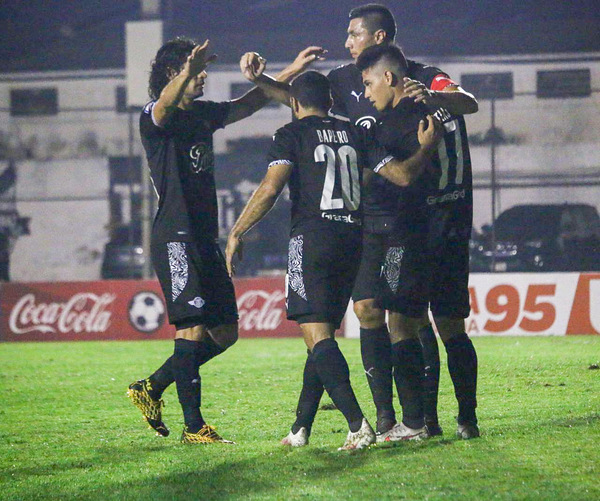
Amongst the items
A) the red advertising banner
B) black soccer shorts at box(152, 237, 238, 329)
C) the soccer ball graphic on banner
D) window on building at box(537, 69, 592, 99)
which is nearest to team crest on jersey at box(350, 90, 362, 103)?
black soccer shorts at box(152, 237, 238, 329)

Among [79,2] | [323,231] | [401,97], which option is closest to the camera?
[323,231]

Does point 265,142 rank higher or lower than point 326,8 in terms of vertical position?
lower

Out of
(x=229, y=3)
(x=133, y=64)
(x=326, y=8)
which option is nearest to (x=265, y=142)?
(x=133, y=64)

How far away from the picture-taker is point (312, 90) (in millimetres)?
5199

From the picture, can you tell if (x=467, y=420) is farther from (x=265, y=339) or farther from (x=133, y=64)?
(x=133, y=64)

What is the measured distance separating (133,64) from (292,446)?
1603 cm

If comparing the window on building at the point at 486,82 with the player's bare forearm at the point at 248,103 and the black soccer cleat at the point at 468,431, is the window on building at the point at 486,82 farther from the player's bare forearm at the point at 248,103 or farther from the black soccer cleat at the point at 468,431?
the black soccer cleat at the point at 468,431

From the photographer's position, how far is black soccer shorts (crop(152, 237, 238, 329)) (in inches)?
218

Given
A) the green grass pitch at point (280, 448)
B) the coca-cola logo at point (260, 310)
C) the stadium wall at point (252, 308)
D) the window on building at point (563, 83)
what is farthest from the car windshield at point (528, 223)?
the green grass pitch at point (280, 448)

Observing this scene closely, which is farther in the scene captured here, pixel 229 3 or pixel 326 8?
pixel 229 3

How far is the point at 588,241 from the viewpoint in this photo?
Answer: 16797 mm

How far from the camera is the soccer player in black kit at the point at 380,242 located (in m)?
5.38

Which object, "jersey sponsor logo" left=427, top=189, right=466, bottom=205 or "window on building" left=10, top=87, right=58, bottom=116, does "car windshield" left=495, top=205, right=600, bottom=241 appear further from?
"window on building" left=10, top=87, right=58, bottom=116

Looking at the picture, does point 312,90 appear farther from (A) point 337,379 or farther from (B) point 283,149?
(A) point 337,379
